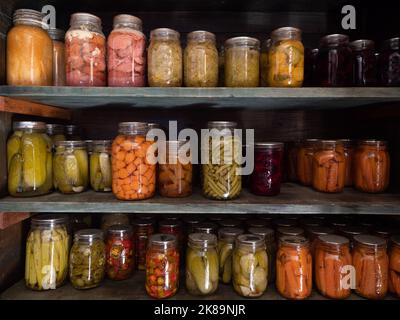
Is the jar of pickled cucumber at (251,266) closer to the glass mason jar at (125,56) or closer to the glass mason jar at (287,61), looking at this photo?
the glass mason jar at (287,61)

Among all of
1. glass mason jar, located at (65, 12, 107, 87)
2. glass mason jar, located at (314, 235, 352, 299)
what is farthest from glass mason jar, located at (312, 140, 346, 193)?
glass mason jar, located at (65, 12, 107, 87)

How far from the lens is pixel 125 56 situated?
0.92m

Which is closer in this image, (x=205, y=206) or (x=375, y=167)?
(x=205, y=206)

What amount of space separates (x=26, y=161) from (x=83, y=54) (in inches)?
Answer: 14.7

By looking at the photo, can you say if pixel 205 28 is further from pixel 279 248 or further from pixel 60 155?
pixel 279 248

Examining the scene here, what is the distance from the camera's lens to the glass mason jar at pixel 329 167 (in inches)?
39.4

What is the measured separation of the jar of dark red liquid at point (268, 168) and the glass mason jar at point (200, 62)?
0.88 feet

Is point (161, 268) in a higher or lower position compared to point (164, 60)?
lower

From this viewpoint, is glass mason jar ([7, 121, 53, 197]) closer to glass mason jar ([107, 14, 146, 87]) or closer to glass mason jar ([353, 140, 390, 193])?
glass mason jar ([107, 14, 146, 87])

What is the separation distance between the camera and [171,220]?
1.15 metres

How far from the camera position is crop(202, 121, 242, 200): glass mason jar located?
93 centimetres

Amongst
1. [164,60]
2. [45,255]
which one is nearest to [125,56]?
[164,60]

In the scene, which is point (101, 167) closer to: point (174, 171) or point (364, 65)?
point (174, 171)

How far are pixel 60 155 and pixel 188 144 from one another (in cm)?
42
